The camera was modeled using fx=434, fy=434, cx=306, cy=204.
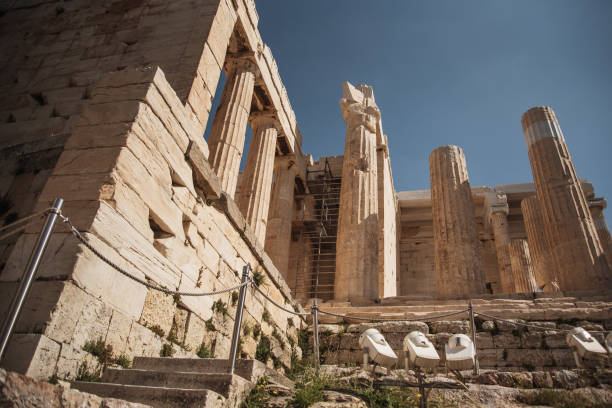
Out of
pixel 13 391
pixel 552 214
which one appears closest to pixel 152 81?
pixel 13 391

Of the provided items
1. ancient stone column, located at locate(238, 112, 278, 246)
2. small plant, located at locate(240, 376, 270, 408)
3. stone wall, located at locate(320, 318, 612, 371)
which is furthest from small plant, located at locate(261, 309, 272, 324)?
ancient stone column, located at locate(238, 112, 278, 246)

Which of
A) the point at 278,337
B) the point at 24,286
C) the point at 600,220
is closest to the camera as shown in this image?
the point at 24,286

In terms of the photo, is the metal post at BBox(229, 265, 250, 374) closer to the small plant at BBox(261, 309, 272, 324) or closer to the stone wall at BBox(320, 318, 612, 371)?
the small plant at BBox(261, 309, 272, 324)

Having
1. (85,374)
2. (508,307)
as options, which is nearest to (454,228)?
(508,307)

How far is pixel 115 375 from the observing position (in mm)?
3854

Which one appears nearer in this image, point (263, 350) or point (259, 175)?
point (263, 350)

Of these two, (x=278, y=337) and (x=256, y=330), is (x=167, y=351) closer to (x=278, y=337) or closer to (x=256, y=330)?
(x=256, y=330)

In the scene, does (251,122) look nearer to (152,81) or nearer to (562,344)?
(152,81)

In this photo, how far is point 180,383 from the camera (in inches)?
150

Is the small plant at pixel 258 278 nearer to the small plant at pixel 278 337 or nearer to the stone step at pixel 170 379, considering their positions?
the small plant at pixel 278 337

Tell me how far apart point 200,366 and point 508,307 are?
8140 millimetres

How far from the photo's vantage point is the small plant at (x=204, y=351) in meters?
5.58

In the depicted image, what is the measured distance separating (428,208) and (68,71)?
20258 mm

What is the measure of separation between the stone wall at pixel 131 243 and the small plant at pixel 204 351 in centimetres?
6
